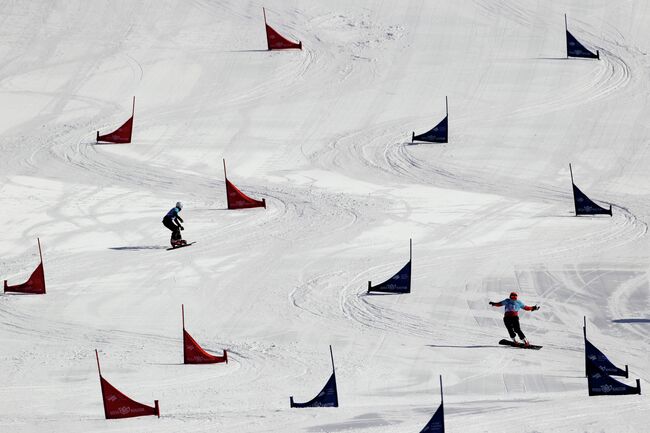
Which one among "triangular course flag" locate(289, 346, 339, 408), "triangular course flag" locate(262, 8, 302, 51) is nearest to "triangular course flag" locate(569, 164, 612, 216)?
"triangular course flag" locate(289, 346, 339, 408)

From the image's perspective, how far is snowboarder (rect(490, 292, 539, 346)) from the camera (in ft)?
51.7

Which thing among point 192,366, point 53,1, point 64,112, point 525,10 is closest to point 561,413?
point 192,366

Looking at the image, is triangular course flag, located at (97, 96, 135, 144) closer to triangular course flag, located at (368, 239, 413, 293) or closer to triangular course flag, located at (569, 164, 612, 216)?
triangular course flag, located at (569, 164, 612, 216)

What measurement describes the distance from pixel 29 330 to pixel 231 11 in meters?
16.0

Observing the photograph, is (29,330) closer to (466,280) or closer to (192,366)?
(192,366)

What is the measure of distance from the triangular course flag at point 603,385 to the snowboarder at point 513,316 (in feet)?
6.72

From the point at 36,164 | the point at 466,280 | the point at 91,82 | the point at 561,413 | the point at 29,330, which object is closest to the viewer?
the point at 561,413

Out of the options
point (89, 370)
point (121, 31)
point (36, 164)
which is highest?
point (121, 31)

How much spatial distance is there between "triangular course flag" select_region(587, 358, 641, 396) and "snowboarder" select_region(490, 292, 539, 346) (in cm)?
205

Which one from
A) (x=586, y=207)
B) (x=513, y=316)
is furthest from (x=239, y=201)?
(x=513, y=316)

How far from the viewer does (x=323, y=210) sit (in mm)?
21906

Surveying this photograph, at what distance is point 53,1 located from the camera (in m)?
32.3

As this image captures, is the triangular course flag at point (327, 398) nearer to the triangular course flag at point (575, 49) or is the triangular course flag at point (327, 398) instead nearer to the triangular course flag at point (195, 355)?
the triangular course flag at point (195, 355)

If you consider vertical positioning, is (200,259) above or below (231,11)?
below
